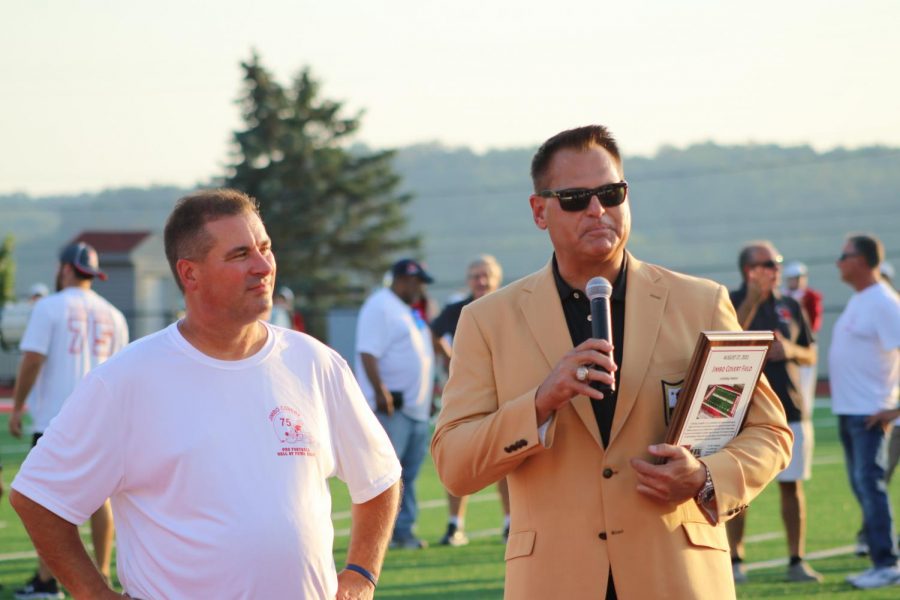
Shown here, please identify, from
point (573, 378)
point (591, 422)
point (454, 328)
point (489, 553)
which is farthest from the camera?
point (454, 328)

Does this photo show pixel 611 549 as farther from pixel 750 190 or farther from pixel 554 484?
pixel 750 190

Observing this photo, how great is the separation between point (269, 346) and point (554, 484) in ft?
3.10

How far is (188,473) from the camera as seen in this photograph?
156 inches

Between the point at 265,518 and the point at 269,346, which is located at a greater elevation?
the point at 269,346

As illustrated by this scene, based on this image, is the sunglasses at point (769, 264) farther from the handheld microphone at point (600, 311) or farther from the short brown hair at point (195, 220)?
the short brown hair at point (195, 220)

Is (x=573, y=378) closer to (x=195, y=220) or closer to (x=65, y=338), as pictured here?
(x=195, y=220)

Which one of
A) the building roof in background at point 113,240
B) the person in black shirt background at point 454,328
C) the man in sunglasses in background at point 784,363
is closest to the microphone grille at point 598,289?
the man in sunglasses in background at point 784,363

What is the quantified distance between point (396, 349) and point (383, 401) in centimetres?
64

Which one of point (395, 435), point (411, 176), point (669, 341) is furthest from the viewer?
point (411, 176)

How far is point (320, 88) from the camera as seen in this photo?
224ft

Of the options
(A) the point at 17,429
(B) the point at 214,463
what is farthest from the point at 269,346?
(A) the point at 17,429

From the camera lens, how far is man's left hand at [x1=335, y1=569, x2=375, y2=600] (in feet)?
13.9

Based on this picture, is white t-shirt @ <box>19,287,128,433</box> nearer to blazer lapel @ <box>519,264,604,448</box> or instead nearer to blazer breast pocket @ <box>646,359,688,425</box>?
blazer lapel @ <box>519,264,604,448</box>

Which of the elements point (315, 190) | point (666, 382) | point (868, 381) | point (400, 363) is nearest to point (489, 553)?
point (400, 363)
